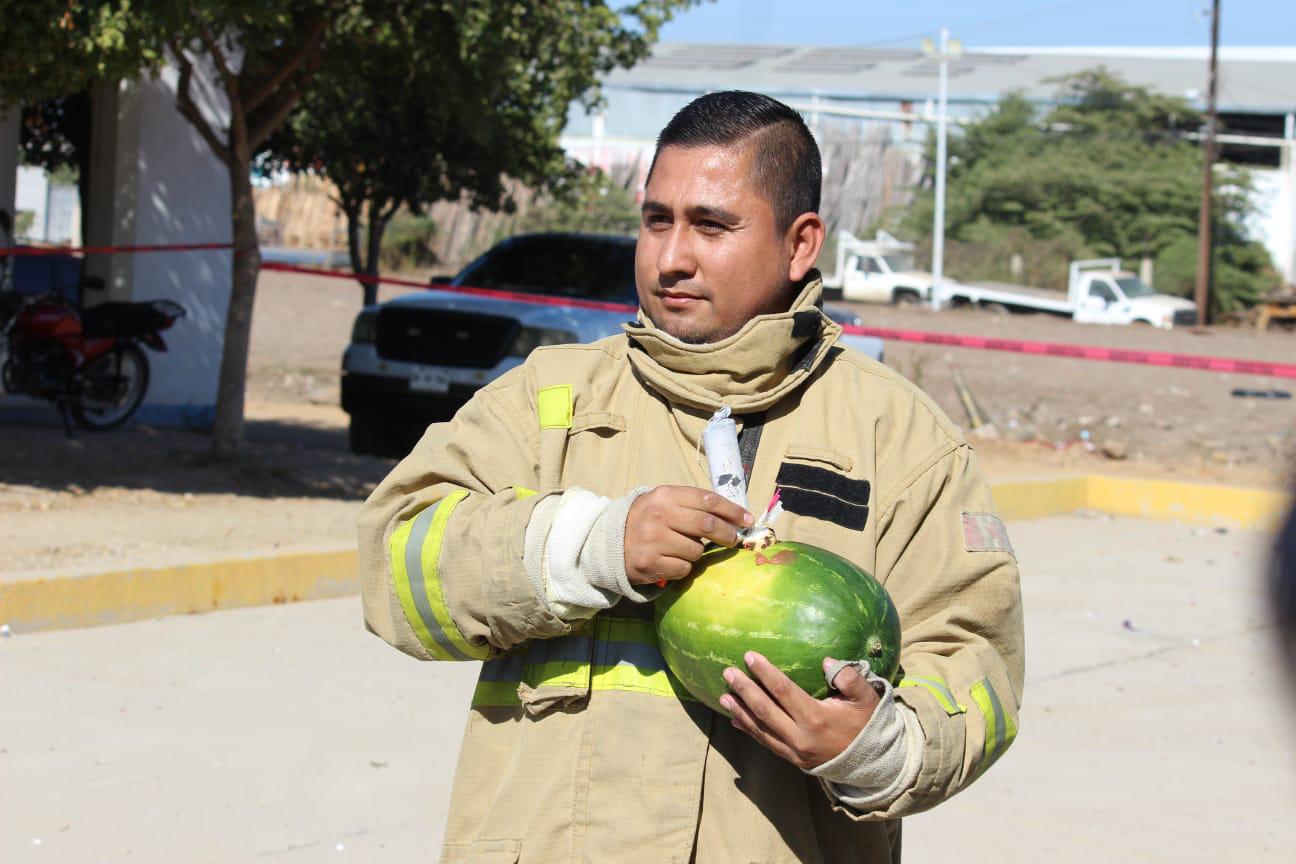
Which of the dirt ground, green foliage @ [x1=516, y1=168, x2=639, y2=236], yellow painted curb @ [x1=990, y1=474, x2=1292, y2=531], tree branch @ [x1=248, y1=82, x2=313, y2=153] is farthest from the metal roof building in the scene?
tree branch @ [x1=248, y1=82, x2=313, y2=153]

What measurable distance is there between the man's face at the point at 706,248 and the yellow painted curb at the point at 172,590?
4769 millimetres

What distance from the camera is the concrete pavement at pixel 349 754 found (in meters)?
4.55

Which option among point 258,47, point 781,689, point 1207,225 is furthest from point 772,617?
point 1207,225

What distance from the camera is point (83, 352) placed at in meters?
10.9

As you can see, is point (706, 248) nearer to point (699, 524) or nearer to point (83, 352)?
point (699, 524)

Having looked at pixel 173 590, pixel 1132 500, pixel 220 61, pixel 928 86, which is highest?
pixel 928 86

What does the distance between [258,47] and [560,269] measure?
4.09 metres

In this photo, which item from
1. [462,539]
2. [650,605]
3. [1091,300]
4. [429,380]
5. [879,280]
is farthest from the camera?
[879,280]

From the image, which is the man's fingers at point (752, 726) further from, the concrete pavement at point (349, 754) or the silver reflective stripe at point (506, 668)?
the concrete pavement at point (349, 754)

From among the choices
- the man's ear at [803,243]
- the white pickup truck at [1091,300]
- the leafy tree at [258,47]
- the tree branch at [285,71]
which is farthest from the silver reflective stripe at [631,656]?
the white pickup truck at [1091,300]

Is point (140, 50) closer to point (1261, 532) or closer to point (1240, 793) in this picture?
point (1240, 793)

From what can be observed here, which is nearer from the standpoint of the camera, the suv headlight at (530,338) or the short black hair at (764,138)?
the short black hair at (764,138)

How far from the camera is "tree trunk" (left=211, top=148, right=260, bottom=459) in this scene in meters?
9.79

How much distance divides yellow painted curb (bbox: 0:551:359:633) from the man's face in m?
4.77
